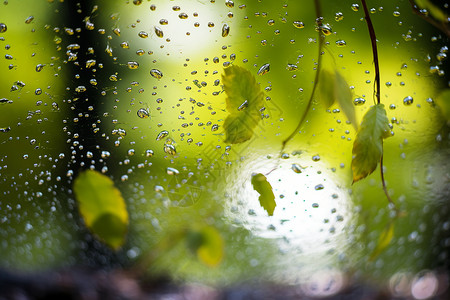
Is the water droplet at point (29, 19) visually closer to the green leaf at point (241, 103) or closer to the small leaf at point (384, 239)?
the green leaf at point (241, 103)

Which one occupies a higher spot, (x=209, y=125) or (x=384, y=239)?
(x=209, y=125)

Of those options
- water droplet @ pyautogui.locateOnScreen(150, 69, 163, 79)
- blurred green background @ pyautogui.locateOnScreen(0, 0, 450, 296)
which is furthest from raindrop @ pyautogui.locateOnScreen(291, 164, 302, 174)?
water droplet @ pyautogui.locateOnScreen(150, 69, 163, 79)

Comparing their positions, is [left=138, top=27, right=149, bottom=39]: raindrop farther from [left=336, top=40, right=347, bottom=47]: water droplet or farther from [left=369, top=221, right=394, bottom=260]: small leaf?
[left=369, top=221, right=394, bottom=260]: small leaf

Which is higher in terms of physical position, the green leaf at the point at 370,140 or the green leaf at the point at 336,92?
the green leaf at the point at 336,92

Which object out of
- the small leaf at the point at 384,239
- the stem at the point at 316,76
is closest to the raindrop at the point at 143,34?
the stem at the point at 316,76

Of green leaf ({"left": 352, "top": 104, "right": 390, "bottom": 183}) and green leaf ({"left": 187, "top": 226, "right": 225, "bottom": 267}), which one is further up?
green leaf ({"left": 352, "top": 104, "right": 390, "bottom": 183})

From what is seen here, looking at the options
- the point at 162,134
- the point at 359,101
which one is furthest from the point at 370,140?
the point at 162,134

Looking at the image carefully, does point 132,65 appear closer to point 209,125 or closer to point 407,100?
point 209,125
